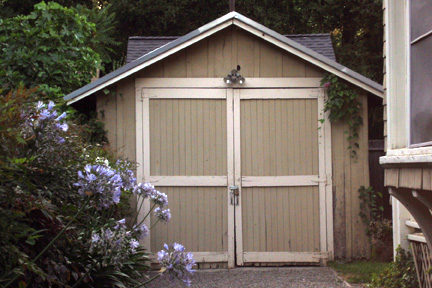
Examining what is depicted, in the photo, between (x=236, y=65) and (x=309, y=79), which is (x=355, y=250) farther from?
(x=236, y=65)

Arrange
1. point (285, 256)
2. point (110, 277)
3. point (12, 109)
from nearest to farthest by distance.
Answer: point (12, 109)
point (110, 277)
point (285, 256)

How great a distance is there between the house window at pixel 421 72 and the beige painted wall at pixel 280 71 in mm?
4158

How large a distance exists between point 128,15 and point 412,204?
55.9ft

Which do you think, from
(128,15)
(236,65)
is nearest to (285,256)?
(236,65)

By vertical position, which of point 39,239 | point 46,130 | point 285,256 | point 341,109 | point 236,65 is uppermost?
point 236,65

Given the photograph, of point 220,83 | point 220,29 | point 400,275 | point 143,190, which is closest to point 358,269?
point 400,275

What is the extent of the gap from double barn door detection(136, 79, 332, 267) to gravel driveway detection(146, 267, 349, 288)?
269 mm

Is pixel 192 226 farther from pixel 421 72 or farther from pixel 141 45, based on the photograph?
pixel 421 72

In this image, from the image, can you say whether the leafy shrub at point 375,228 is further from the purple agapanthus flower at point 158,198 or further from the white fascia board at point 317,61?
the purple agapanthus flower at point 158,198

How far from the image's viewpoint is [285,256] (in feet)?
26.8

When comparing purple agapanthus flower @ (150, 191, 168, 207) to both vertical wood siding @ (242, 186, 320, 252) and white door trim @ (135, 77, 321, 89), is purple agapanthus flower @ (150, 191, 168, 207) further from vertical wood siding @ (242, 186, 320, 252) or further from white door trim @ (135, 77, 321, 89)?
white door trim @ (135, 77, 321, 89)

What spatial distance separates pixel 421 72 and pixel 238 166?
4.45m

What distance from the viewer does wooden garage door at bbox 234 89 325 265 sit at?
26.9 ft

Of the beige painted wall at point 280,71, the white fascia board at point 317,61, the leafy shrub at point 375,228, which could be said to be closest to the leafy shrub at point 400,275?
the leafy shrub at point 375,228
